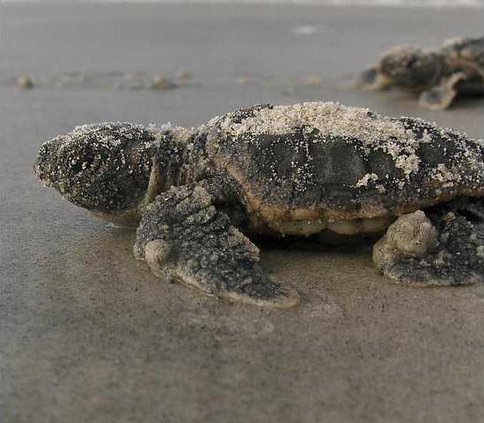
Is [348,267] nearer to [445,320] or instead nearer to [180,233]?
[445,320]

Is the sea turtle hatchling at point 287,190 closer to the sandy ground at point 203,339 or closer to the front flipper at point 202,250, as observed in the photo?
the front flipper at point 202,250

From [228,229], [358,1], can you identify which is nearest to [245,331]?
[228,229]

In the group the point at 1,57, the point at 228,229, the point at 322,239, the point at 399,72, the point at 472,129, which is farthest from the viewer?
the point at 1,57

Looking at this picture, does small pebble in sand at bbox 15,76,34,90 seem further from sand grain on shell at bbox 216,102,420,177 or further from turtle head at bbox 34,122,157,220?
sand grain on shell at bbox 216,102,420,177

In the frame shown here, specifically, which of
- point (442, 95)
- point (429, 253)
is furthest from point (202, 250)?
point (442, 95)

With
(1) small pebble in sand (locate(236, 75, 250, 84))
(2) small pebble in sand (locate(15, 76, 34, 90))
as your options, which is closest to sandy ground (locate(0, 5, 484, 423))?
(2) small pebble in sand (locate(15, 76, 34, 90))

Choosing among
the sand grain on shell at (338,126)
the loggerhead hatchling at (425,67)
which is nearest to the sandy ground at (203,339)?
the sand grain on shell at (338,126)

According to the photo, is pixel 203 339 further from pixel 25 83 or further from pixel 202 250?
pixel 25 83
